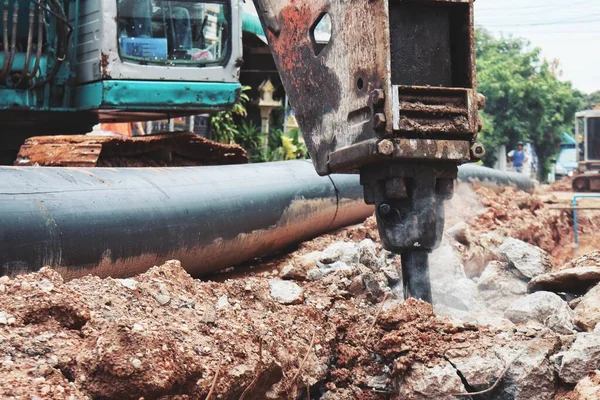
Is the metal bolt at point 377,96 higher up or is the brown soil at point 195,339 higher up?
the metal bolt at point 377,96

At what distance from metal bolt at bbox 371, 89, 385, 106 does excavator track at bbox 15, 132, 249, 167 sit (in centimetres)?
395

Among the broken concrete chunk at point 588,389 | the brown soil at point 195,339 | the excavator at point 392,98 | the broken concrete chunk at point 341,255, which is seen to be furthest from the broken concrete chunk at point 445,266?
the broken concrete chunk at point 588,389

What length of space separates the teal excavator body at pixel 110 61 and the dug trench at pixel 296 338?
130 inches

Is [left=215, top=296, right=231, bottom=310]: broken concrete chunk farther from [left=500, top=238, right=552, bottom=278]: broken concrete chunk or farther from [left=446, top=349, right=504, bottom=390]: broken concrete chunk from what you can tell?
[left=500, top=238, right=552, bottom=278]: broken concrete chunk

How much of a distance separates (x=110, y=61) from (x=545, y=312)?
4.83 meters

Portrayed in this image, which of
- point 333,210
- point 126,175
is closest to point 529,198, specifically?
point 333,210

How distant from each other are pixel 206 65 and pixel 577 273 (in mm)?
4515

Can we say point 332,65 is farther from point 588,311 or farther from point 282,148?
point 282,148

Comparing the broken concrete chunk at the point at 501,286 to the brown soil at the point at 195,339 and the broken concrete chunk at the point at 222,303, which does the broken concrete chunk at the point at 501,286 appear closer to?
the brown soil at the point at 195,339

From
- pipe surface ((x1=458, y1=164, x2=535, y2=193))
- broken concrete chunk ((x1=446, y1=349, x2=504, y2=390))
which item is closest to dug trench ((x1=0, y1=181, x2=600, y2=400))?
broken concrete chunk ((x1=446, y1=349, x2=504, y2=390))

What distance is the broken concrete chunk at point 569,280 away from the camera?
221 inches

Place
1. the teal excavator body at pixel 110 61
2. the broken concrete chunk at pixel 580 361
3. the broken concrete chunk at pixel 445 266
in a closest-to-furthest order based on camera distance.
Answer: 1. the broken concrete chunk at pixel 580 361
2. the broken concrete chunk at pixel 445 266
3. the teal excavator body at pixel 110 61

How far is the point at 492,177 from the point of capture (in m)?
13.1

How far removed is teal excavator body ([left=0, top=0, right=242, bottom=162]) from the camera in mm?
8258
